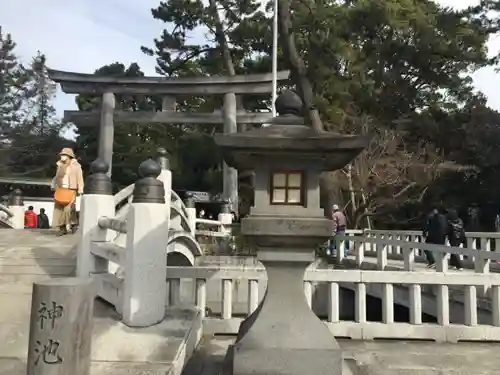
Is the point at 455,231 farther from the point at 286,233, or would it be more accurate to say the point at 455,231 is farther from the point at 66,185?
the point at 66,185

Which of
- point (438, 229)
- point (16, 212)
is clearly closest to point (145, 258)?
point (438, 229)

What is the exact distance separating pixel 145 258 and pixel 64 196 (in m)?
4.77

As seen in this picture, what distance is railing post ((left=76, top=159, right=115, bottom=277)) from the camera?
6496 millimetres

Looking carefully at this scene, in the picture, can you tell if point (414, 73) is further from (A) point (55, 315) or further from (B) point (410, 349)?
(A) point (55, 315)

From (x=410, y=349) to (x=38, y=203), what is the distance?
26970 mm

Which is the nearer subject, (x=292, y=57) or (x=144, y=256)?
(x=144, y=256)

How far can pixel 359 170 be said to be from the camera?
2095cm

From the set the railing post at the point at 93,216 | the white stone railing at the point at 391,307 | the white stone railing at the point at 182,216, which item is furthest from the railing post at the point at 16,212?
the white stone railing at the point at 391,307

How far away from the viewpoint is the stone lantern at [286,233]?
4.37 m

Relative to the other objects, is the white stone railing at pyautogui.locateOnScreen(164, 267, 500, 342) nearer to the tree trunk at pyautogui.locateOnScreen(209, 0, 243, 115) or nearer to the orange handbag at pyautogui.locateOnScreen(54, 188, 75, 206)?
the orange handbag at pyautogui.locateOnScreen(54, 188, 75, 206)

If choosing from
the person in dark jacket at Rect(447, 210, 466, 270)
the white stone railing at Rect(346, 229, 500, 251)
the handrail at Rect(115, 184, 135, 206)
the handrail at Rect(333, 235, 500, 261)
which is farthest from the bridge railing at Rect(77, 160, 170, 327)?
the white stone railing at Rect(346, 229, 500, 251)

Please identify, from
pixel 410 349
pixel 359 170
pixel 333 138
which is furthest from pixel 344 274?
pixel 359 170

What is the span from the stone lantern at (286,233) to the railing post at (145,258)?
3.68 feet

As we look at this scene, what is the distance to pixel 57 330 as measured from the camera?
3.27 meters
